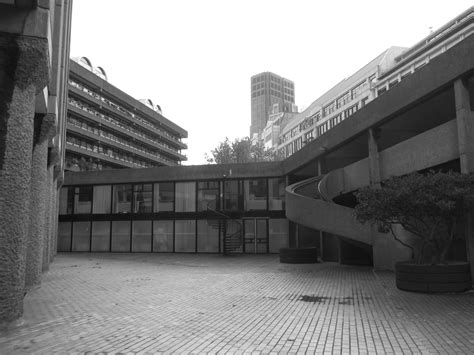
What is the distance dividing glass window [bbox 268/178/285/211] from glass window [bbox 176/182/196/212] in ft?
16.9

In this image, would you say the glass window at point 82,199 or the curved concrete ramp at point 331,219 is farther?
the glass window at point 82,199

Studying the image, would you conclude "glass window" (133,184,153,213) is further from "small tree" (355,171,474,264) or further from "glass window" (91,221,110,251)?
"small tree" (355,171,474,264)

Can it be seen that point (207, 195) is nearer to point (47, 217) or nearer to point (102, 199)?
point (102, 199)

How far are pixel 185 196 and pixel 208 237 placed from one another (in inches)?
126

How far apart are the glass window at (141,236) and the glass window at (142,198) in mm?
896

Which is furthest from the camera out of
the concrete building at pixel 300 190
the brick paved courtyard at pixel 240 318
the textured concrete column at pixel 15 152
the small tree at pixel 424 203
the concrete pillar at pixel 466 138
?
the concrete building at pixel 300 190

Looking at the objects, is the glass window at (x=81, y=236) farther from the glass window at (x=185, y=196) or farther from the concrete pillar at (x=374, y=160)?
the concrete pillar at (x=374, y=160)

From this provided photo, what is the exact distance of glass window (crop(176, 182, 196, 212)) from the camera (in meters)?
28.6

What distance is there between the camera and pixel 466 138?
11.3 metres

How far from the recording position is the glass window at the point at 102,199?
99.0 ft

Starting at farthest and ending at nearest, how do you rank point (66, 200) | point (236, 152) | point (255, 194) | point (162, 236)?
point (236, 152)
point (66, 200)
point (162, 236)
point (255, 194)

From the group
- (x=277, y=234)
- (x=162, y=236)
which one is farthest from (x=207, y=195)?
(x=277, y=234)

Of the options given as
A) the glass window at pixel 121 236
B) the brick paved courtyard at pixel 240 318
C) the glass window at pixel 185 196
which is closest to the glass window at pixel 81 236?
the glass window at pixel 121 236

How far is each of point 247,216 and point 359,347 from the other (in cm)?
2134
